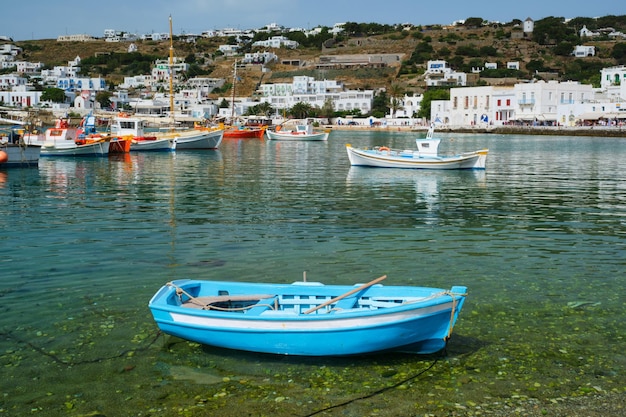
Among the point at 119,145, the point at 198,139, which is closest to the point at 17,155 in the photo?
the point at 119,145

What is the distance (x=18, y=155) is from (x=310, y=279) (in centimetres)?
3104

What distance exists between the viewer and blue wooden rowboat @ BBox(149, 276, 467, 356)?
835 cm

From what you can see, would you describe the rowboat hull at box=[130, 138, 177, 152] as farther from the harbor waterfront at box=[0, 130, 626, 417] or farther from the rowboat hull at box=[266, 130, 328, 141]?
the harbor waterfront at box=[0, 130, 626, 417]

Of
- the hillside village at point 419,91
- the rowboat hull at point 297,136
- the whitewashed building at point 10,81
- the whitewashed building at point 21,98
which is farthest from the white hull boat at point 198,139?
the whitewashed building at point 10,81

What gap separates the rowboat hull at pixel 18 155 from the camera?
3772 centimetres

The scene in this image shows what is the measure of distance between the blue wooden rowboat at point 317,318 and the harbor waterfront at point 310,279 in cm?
33

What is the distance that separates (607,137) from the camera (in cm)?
8950

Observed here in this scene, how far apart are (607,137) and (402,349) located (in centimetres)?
9034

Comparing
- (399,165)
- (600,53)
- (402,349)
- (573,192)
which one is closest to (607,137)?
(399,165)

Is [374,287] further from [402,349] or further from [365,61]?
[365,61]

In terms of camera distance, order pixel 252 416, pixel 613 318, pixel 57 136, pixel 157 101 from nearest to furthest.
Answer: pixel 252 416, pixel 613 318, pixel 57 136, pixel 157 101

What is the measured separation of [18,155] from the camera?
3841 cm

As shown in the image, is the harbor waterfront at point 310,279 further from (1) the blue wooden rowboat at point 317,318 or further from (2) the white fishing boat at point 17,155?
(2) the white fishing boat at point 17,155

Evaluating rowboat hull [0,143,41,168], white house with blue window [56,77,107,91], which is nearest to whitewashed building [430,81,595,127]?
rowboat hull [0,143,41,168]
